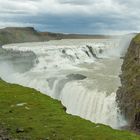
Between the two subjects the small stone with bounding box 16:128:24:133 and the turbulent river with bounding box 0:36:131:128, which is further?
the turbulent river with bounding box 0:36:131:128

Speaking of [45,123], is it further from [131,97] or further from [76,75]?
[76,75]

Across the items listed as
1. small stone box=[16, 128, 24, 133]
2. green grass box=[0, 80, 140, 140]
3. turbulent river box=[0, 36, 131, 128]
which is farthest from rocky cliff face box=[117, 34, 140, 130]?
small stone box=[16, 128, 24, 133]

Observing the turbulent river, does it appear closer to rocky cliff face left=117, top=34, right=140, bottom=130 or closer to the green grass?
rocky cliff face left=117, top=34, right=140, bottom=130

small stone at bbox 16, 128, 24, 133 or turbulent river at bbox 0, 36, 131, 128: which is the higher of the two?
small stone at bbox 16, 128, 24, 133

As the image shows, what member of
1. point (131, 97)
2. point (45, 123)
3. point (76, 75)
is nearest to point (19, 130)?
point (45, 123)

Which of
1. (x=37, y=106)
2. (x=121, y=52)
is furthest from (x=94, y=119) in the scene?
(x=121, y=52)

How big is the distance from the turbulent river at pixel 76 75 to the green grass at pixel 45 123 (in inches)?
825

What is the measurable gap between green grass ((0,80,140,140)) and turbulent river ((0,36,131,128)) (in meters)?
21.0

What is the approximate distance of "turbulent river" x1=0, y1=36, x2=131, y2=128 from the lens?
5359cm

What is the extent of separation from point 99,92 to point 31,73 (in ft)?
88.5

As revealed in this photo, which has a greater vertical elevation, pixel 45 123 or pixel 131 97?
pixel 45 123

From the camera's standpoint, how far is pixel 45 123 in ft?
82.1

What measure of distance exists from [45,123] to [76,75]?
4658cm

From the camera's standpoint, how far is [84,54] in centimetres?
10506
